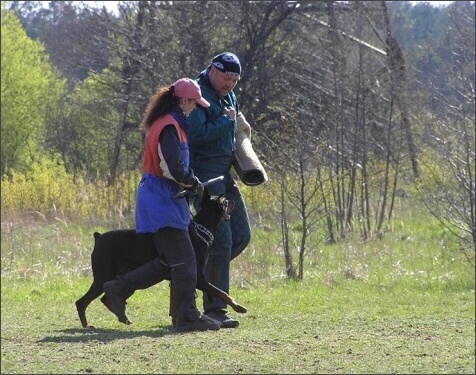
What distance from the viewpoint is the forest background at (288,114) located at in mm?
13891

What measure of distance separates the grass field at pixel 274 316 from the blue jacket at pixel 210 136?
1207 millimetres

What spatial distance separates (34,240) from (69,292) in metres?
3.74

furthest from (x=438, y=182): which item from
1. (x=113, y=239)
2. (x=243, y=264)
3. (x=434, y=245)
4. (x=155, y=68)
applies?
(x=155, y=68)

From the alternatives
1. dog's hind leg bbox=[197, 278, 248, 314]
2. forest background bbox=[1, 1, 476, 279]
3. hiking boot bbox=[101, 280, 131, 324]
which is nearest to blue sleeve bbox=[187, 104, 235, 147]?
dog's hind leg bbox=[197, 278, 248, 314]

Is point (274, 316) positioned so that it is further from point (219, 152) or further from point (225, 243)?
point (219, 152)

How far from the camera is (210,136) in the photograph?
27.6ft

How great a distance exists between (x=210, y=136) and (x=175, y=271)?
1063 mm

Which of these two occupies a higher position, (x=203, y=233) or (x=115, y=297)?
(x=203, y=233)

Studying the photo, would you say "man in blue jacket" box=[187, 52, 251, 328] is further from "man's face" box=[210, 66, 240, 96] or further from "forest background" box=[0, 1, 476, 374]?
"forest background" box=[0, 1, 476, 374]

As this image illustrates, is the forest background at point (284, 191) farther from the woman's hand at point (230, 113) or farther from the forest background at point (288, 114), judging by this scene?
the woman's hand at point (230, 113)

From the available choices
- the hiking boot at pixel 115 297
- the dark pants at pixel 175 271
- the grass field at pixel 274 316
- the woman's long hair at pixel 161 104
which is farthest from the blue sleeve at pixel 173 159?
the grass field at pixel 274 316

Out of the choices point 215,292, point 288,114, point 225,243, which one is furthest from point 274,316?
point 288,114

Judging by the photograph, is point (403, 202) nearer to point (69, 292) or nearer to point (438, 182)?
point (438, 182)

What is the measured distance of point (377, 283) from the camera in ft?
38.2
